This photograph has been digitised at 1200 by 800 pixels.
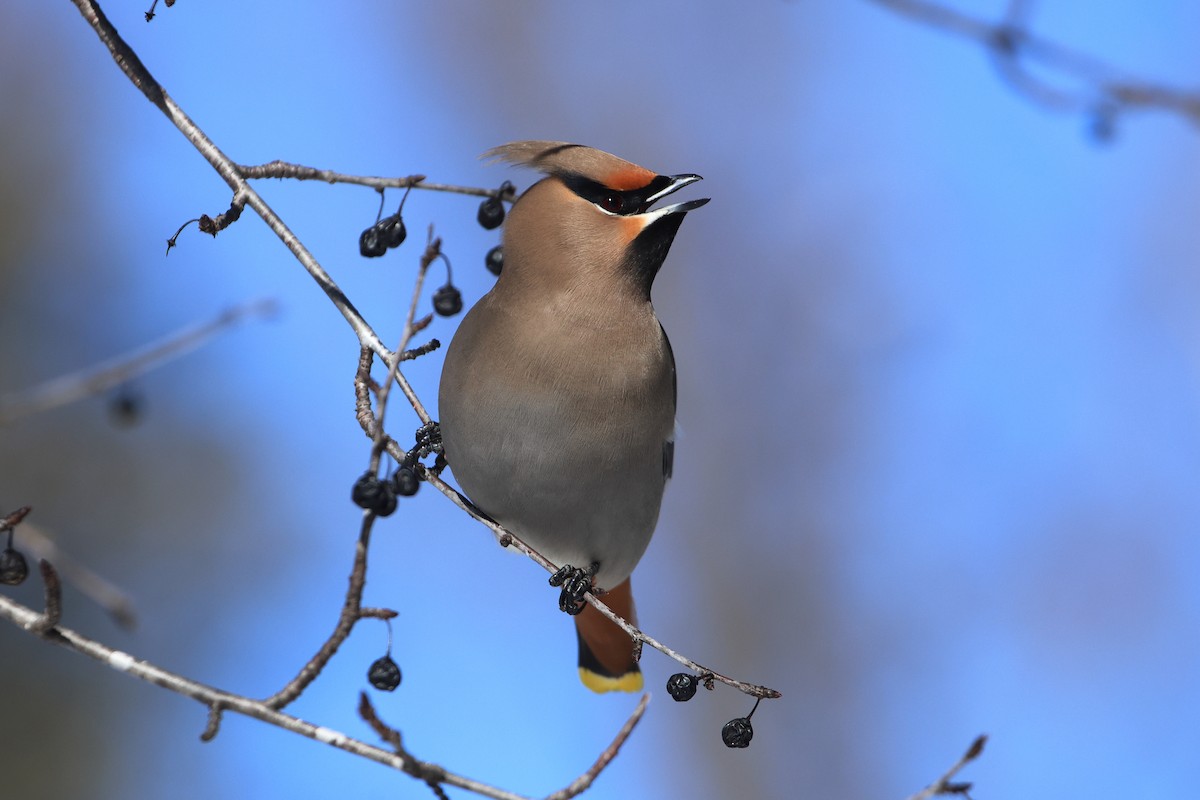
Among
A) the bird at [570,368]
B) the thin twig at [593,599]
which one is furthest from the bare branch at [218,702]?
the bird at [570,368]

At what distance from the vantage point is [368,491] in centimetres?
243

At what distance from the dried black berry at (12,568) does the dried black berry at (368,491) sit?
89cm

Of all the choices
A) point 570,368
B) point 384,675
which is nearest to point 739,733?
point 384,675

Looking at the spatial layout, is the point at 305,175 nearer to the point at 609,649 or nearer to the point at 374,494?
the point at 374,494

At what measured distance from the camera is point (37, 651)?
7.89 meters

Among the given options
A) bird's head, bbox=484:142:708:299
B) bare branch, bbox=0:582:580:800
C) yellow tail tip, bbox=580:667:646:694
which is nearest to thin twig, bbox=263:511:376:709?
bare branch, bbox=0:582:580:800

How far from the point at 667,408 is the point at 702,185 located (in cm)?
659

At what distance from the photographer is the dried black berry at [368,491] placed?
231cm

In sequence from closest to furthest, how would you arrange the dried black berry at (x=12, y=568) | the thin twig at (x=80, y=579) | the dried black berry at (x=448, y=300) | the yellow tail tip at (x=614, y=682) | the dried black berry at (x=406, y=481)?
the dried black berry at (x=12, y=568) → the dried black berry at (x=406, y=481) → the thin twig at (x=80, y=579) → the dried black berry at (x=448, y=300) → the yellow tail tip at (x=614, y=682)

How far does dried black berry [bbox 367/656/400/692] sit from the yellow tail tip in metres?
1.88

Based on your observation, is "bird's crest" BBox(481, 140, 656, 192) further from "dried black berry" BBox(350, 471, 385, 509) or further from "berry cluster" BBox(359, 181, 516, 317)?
"dried black berry" BBox(350, 471, 385, 509)

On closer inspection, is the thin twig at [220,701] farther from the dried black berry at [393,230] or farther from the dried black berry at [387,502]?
the dried black berry at [393,230]

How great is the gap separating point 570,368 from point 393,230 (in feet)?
2.24

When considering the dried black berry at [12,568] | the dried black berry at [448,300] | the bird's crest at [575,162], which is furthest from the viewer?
the bird's crest at [575,162]
